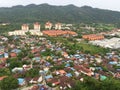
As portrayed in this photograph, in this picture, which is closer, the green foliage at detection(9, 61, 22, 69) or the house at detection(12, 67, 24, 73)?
the house at detection(12, 67, 24, 73)

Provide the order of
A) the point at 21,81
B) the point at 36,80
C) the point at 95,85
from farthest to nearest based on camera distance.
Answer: the point at 21,81, the point at 36,80, the point at 95,85

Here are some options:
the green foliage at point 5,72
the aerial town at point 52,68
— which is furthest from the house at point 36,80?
the green foliage at point 5,72

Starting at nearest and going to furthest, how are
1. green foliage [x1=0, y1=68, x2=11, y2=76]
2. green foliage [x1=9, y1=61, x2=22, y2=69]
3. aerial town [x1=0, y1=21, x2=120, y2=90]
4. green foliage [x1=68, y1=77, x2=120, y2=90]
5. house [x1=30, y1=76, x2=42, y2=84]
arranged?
green foliage [x1=68, y1=77, x2=120, y2=90], aerial town [x1=0, y1=21, x2=120, y2=90], house [x1=30, y1=76, x2=42, y2=84], green foliage [x1=0, y1=68, x2=11, y2=76], green foliage [x1=9, y1=61, x2=22, y2=69]

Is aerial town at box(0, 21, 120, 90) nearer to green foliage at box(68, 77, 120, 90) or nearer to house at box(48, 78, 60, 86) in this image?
house at box(48, 78, 60, 86)

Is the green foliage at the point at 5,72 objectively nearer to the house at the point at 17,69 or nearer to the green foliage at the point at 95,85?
the house at the point at 17,69

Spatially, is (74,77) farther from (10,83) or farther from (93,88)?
(10,83)

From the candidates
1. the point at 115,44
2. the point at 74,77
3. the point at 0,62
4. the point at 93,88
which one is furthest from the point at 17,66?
the point at 115,44

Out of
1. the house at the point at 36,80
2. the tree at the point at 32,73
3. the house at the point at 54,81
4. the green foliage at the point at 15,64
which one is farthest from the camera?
the green foliage at the point at 15,64

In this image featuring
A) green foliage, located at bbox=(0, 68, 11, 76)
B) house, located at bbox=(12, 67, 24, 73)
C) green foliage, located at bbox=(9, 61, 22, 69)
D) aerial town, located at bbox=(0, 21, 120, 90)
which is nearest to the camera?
aerial town, located at bbox=(0, 21, 120, 90)

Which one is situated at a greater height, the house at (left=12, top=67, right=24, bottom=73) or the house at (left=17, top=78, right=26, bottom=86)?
the house at (left=12, top=67, right=24, bottom=73)

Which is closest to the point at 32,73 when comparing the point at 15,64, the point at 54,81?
the point at 54,81

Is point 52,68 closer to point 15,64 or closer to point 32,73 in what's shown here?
point 32,73

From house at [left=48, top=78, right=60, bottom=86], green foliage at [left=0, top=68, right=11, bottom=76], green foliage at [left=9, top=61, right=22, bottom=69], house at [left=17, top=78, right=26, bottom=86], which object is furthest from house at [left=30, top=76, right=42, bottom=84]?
green foliage at [left=9, top=61, right=22, bottom=69]
